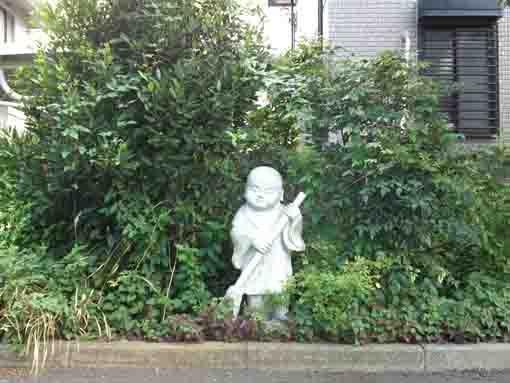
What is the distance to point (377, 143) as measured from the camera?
187 inches

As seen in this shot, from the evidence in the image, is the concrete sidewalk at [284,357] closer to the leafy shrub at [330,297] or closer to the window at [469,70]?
the leafy shrub at [330,297]

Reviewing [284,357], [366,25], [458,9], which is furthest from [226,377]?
[458,9]

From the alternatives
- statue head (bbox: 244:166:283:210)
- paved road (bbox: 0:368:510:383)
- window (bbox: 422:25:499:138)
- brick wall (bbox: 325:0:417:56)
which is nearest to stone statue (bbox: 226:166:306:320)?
statue head (bbox: 244:166:283:210)

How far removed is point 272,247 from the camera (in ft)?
15.4

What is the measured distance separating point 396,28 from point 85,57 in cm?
567

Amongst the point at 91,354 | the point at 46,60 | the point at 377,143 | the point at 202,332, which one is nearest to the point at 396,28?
the point at 377,143

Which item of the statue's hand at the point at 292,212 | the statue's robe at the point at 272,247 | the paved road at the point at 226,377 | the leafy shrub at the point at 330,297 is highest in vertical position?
the statue's hand at the point at 292,212

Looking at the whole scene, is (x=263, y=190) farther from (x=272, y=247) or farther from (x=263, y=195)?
(x=272, y=247)

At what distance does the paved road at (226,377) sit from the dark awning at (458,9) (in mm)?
6213

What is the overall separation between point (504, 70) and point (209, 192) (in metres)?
6.26

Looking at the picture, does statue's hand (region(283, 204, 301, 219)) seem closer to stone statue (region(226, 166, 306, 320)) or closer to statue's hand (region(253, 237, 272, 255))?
stone statue (region(226, 166, 306, 320))

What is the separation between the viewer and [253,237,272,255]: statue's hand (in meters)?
4.60

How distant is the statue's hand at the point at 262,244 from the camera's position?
15.1 ft

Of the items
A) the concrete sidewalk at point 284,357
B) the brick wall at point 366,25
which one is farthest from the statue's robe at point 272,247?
the brick wall at point 366,25
